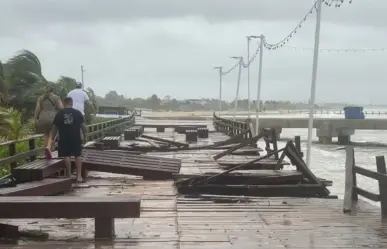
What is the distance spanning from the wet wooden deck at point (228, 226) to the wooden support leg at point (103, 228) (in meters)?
0.12

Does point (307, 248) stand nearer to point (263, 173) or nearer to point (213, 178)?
point (213, 178)

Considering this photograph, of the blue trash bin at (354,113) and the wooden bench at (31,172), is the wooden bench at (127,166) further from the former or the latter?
the blue trash bin at (354,113)

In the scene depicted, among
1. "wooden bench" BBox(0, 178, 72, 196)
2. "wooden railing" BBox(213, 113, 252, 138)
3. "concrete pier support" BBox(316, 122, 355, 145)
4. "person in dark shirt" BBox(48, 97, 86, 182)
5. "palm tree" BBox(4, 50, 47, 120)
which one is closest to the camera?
"wooden bench" BBox(0, 178, 72, 196)

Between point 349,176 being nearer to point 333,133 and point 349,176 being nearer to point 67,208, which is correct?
point 67,208

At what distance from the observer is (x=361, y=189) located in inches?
365

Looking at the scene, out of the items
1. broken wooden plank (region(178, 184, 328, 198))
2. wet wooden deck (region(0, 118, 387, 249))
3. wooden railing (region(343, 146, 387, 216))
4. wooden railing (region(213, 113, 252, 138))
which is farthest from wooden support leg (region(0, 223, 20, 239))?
wooden railing (region(213, 113, 252, 138))

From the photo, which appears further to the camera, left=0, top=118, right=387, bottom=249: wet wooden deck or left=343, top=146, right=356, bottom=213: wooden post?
left=343, top=146, right=356, bottom=213: wooden post

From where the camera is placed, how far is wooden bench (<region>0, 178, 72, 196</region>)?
8.16m

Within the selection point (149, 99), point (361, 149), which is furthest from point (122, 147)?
point (149, 99)

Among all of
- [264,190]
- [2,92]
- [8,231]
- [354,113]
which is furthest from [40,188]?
[354,113]

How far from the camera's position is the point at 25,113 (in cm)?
2328

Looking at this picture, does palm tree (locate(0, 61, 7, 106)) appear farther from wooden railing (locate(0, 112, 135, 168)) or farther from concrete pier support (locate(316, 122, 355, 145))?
concrete pier support (locate(316, 122, 355, 145))

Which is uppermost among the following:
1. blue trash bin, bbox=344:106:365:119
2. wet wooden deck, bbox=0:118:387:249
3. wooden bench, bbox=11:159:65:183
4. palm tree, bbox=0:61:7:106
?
palm tree, bbox=0:61:7:106

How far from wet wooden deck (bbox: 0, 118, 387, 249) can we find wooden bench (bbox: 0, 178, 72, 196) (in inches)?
15.7
